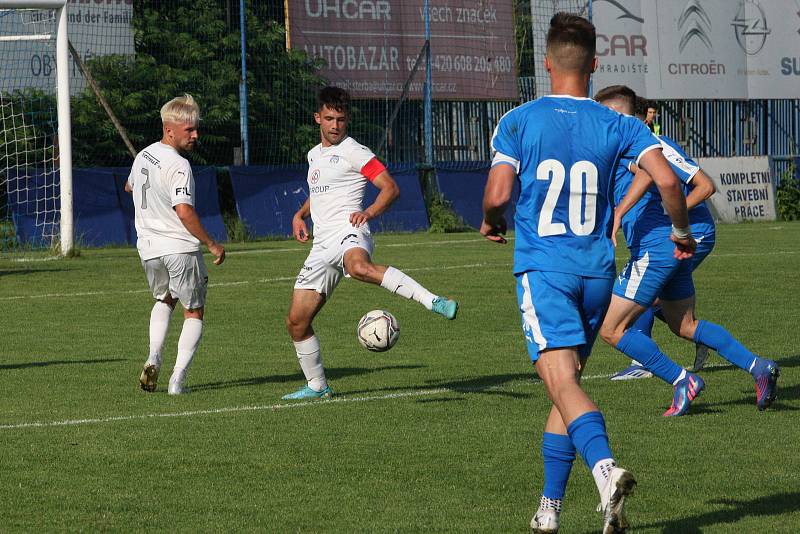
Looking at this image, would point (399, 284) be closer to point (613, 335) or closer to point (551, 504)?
point (613, 335)

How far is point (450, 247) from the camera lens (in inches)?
890

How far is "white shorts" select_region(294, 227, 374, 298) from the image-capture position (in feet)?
28.9

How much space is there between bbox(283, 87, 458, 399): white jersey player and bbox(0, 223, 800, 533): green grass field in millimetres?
407

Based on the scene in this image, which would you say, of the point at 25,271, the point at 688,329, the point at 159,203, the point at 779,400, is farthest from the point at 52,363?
the point at 25,271

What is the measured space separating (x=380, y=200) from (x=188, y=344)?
1.61 metres

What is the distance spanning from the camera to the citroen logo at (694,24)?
3412 cm

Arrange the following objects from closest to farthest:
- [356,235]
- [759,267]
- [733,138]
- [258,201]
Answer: [356,235] → [759,267] → [258,201] → [733,138]

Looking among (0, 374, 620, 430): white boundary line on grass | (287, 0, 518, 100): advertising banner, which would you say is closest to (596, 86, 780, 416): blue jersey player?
(0, 374, 620, 430): white boundary line on grass

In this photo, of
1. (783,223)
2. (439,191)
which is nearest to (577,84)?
(439,191)

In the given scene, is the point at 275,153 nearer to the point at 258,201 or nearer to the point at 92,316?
the point at 258,201

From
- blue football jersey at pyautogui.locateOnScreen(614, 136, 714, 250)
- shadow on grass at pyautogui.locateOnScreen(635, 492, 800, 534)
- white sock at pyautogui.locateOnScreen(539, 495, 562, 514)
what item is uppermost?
blue football jersey at pyautogui.locateOnScreen(614, 136, 714, 250)

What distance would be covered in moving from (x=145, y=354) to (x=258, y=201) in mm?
14431

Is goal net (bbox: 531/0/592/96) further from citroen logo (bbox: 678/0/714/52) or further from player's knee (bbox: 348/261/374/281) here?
player's knee (bbox: 348/261/374/281)

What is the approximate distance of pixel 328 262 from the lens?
28.9 ft
